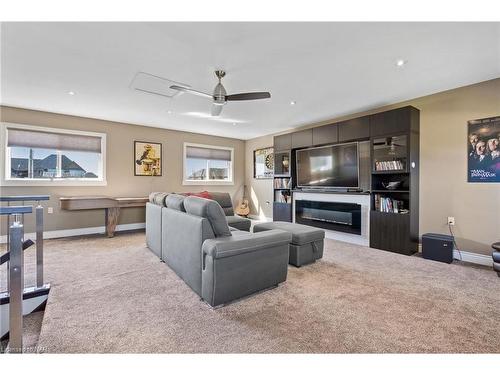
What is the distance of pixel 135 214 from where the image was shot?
5.51 m

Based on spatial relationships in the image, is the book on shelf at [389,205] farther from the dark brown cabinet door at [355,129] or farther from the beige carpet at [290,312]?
the dark brown cabinet door at [355,129]

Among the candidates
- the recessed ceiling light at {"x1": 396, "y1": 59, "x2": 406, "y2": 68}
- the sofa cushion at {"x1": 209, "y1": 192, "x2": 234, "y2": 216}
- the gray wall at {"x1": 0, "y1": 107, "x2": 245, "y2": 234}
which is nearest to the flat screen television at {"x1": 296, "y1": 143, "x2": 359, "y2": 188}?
the sofa cushion at {"x1": 209, "y1": 192, "x2": 234, "y2": 216}

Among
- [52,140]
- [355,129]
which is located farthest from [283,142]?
[52,140]

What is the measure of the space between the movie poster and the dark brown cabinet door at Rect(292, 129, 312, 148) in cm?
255

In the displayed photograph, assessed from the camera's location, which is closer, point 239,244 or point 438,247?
point 239,244

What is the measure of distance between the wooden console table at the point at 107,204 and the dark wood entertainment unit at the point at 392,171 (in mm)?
4309

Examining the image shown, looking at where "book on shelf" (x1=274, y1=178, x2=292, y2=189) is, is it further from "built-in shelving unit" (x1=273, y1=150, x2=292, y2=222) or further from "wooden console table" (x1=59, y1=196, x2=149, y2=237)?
"wooden console table" (x1=59, y1=196, x2=149, y2=237)

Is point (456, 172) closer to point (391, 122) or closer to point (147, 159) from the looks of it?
point (391, 122)

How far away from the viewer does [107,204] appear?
455 centimetres

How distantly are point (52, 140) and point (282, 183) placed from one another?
15.7 ft

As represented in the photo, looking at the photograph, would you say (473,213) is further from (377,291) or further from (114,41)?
(114,41)
